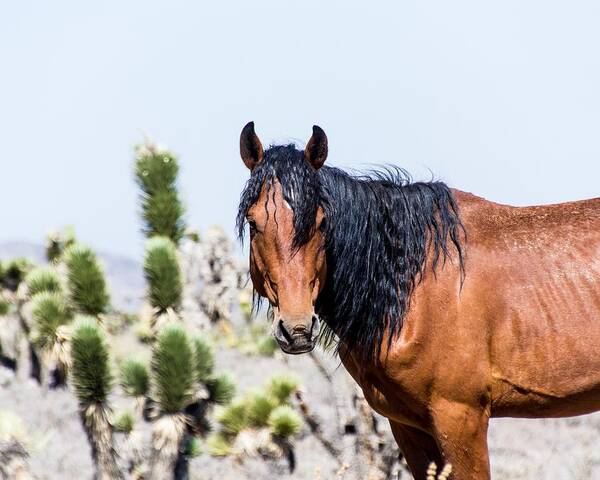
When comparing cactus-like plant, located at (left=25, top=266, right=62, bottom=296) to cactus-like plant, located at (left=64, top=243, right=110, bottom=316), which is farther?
cactus-like plant, located at (left=25, top=266, right=62, bottom=296)

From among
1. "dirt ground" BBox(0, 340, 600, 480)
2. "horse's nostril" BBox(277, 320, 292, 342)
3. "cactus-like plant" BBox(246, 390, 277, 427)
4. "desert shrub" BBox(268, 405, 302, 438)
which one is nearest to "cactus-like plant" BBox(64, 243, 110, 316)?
"dirt ground" BBox(0, 340, 600, 480)

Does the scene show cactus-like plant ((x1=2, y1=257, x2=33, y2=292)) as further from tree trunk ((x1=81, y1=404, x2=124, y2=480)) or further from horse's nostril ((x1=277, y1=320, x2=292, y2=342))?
horse's nostril ((x1=277, y1=320, x2=292, y2=342))

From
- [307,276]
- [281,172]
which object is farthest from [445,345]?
[281,172]

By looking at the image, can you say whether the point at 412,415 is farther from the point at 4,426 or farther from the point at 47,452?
the point at 47,452

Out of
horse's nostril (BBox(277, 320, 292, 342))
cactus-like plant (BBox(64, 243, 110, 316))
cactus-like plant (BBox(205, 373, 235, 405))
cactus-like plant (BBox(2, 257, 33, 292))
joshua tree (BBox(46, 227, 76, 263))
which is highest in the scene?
joshua tree (BBox(46, 227, 76, 263))

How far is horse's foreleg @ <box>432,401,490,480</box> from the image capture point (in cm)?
579

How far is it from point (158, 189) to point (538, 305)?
974 cm

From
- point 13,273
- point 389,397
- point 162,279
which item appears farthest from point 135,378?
point 13,273

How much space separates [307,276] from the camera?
→ 548 centimetres

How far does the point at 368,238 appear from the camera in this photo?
5.93 m

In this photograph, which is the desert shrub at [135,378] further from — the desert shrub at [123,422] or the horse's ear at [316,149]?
the horse's ear at [316,149]

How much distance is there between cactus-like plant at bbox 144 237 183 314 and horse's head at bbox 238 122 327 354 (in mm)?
7583

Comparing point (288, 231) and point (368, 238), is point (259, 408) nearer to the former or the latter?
point (368, 238)

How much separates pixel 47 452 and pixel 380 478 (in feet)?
23.3
